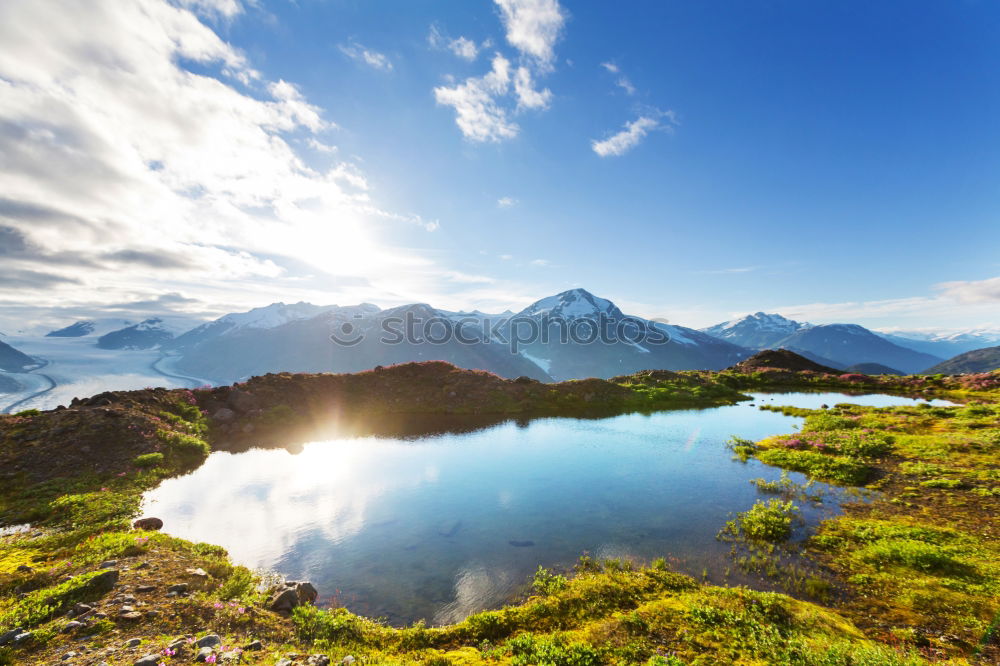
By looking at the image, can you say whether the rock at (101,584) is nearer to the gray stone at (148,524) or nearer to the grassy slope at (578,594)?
the grassy slope at (578,594)

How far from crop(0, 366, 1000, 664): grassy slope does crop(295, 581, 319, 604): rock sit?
1.08 meters

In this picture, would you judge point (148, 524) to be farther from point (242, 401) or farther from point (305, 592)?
point (242, 401)

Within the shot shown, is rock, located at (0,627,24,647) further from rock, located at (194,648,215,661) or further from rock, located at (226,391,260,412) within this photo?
rock, located at (226,391,260,412)

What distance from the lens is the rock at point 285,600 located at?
456 inches

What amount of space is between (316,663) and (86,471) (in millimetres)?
24544

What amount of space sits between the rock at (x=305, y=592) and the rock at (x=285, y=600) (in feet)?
0.65

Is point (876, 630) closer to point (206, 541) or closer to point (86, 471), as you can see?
point (206, 541)

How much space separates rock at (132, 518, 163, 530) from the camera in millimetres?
16781

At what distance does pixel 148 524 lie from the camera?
16906 millimetres

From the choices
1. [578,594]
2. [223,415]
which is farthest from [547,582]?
[223,415]

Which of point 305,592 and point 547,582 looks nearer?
point 305,592

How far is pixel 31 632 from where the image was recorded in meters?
8.67

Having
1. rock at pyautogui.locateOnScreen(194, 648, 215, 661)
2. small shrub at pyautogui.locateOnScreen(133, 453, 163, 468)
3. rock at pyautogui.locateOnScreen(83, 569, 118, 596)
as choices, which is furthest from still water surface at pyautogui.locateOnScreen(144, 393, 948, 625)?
rock at pyautogui.locateOnScreen(194, 648, 215, 661)

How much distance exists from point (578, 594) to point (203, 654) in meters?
10.7
